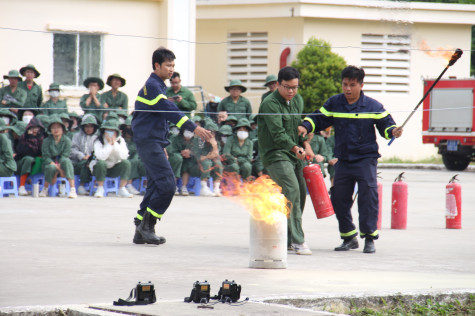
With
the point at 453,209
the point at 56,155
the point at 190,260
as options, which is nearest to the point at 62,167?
the point at 56,155

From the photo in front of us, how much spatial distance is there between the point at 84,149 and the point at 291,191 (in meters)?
8.05

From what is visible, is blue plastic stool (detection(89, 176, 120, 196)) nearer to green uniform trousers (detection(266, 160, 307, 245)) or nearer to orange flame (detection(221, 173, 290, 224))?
green uniform trousers (detection(266, 160, 307, 245))

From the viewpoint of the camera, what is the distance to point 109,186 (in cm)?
1753

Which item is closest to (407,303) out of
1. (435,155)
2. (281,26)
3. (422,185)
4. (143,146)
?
(143,146)

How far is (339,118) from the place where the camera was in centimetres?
1034

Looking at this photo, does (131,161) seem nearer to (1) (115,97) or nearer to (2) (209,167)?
(2) (209,167)

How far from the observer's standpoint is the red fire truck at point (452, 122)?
92.8ft

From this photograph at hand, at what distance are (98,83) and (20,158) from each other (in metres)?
2.72

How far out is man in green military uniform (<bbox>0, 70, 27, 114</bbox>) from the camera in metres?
17.8

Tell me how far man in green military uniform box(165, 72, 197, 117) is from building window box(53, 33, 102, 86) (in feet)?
18.0

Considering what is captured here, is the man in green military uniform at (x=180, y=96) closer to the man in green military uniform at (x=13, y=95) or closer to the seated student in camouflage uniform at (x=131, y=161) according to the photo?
the seated student in camouflage uniform at (x=131, y=161)

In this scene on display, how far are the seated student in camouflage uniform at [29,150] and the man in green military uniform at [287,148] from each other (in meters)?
7.27

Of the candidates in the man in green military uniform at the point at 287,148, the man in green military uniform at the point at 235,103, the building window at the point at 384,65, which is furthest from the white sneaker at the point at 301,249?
the building window at the point at 384,65

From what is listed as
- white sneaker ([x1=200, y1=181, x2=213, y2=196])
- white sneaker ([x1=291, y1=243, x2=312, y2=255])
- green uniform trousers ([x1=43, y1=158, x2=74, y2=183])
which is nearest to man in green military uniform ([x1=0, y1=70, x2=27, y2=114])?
green uniform trousers ([x1=43, y1=158, x2=74, y2=183])
